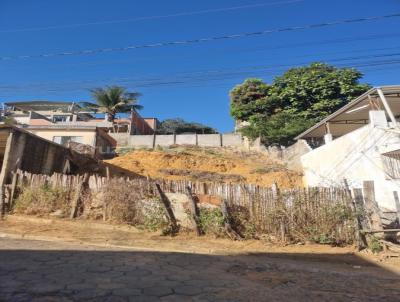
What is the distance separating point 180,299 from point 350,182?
41.5ft

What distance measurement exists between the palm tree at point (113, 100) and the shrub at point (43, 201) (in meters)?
31.1

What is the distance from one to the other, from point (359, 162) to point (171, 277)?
11779 mm

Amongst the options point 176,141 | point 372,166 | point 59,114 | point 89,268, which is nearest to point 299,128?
point 176,141

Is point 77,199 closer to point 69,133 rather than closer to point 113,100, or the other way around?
point 69,133

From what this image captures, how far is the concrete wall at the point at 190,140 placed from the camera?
36.3 metres

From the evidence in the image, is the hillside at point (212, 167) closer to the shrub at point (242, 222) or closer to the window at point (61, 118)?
the shrub at point (242, 222)

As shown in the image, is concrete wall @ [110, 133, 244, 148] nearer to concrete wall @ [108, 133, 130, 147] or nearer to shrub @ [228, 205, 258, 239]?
concrete wall @ [108, 133, 130, 147]

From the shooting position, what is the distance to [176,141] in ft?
121

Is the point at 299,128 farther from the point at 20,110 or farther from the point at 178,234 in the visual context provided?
the point at 20,110

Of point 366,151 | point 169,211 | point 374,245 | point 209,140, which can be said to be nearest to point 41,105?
point 209,140

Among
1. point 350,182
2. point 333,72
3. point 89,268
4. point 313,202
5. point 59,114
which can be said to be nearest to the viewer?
point 89,268

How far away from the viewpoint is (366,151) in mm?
13805

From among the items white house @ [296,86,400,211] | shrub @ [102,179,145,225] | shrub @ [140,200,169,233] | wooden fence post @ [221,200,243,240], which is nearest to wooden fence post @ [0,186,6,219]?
shrub @ [102,179,145,225]

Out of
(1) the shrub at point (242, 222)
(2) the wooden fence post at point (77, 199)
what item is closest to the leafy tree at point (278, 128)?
(1) the shrub at point (242, 222)
